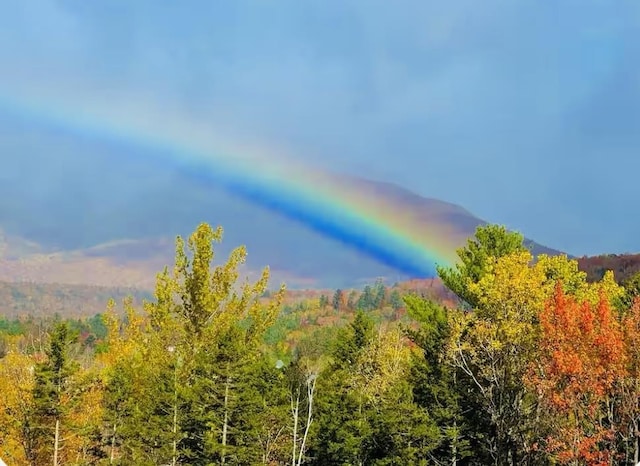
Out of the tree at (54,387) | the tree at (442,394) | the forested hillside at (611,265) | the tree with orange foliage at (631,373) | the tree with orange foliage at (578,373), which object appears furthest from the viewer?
the forested hillside at (611,265)

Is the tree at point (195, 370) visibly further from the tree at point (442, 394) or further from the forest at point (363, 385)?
the tree at point (442, 394)

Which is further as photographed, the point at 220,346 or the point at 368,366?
the point at 368,366

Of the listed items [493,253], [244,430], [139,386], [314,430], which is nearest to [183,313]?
[139,386]

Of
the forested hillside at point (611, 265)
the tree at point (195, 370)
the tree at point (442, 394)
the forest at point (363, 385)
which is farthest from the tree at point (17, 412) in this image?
the forested hillside at point (611, 265)

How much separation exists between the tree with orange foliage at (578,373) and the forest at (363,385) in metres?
0.06

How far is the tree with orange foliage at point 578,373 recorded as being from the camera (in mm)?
18859

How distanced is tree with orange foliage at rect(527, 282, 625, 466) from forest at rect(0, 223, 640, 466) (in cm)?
6

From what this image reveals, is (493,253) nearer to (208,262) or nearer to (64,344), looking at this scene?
(208,262)

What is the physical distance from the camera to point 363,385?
2995cm

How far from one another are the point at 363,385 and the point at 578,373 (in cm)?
1269

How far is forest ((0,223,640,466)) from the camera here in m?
19.8

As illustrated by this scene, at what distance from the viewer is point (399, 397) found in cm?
2562

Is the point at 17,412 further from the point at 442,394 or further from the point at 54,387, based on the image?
the point at 442,394

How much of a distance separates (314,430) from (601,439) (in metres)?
11.5
